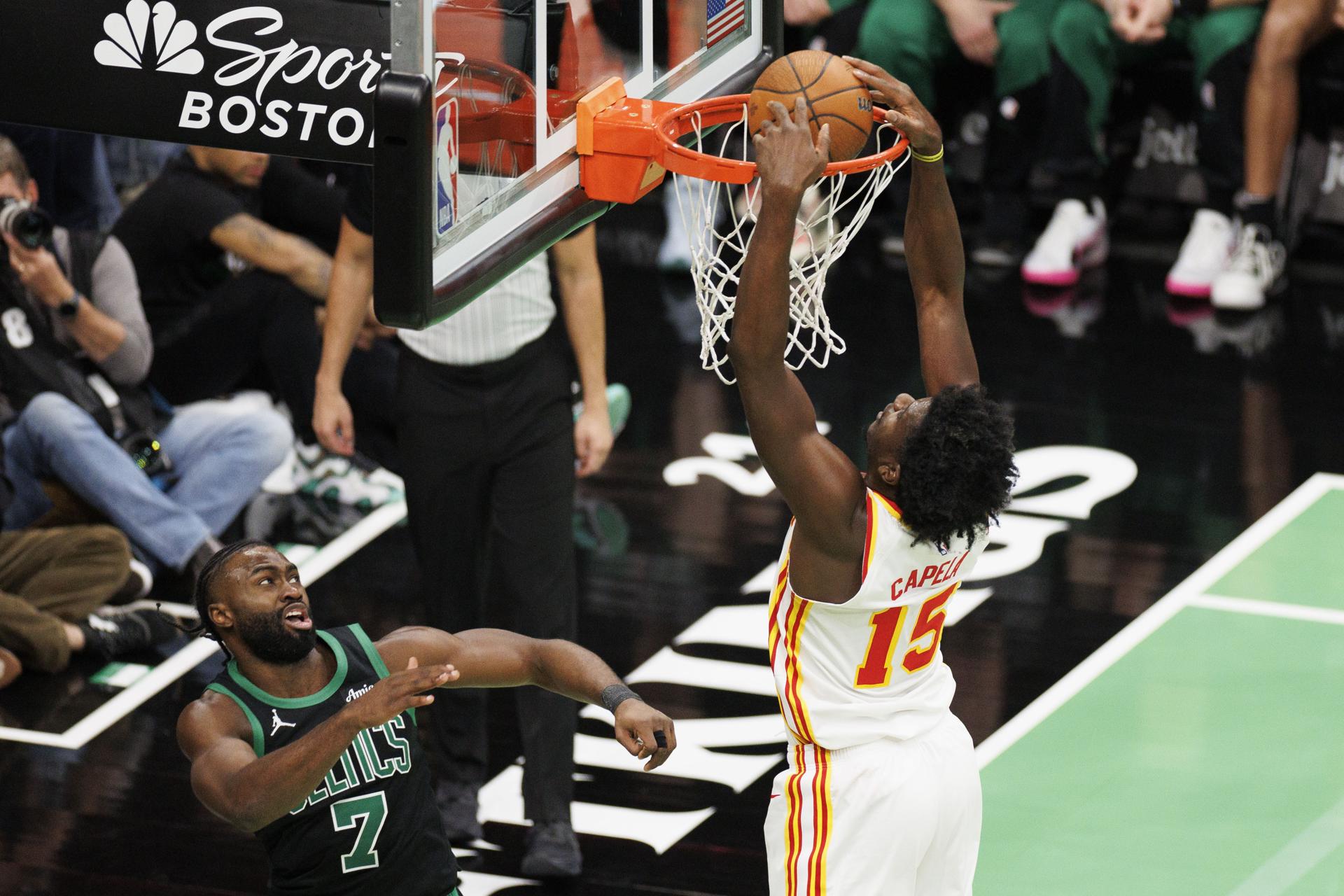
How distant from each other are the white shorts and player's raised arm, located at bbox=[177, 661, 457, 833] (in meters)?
0.85

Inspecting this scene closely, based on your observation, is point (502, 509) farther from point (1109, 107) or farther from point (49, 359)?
point (1109, 107)

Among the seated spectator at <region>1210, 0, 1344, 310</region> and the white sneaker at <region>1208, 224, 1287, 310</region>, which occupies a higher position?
the seated spectator at <region>1210, 0, 1344, 310</region>

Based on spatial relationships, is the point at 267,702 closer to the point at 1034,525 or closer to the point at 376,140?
the point at 376,140

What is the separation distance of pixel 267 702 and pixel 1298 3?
24.0ft

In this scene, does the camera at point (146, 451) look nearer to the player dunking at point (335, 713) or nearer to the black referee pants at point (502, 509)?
the black referee pants at point (502, 509)

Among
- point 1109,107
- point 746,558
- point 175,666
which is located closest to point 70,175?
point 175,666

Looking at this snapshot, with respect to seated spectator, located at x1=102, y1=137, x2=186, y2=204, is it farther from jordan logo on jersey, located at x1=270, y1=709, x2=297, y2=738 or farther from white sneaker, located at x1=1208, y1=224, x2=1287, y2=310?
jordan logo on jersey, located at x1=270, y1=709, x2=297, y2=738

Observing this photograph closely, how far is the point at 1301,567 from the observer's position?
24.7 feet

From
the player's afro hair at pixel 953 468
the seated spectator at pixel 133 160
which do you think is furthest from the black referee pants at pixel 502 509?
the seated spectator at pixel 133 160

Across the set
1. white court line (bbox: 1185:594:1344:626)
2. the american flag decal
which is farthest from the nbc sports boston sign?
white court line (bbox: 1185:594:1344:626)

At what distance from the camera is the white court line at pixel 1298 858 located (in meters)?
5.66

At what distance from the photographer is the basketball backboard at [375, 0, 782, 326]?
390 cm

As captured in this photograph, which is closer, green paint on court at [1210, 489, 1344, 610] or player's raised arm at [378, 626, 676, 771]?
player's raised arm at [378, 626, 676, 771]

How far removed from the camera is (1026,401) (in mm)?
9000
